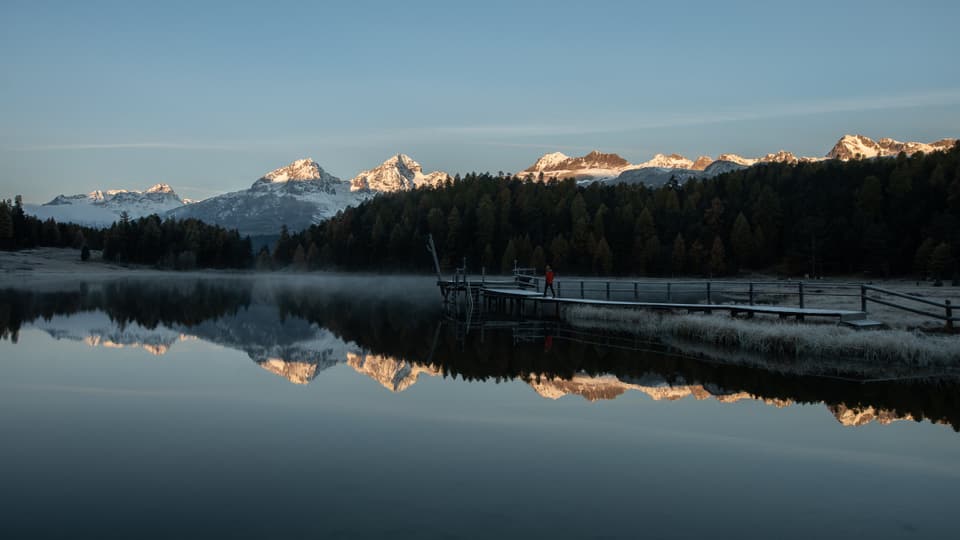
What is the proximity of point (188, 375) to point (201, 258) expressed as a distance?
157 metres

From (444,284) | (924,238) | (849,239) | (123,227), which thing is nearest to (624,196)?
(849,239)

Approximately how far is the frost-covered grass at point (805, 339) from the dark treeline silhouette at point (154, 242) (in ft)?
490

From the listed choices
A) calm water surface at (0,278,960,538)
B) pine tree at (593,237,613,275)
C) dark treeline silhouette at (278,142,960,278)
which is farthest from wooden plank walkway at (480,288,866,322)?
pine tree at (593,237,613,275)

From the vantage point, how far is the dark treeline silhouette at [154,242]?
160250mm

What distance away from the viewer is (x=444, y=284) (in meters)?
60.4

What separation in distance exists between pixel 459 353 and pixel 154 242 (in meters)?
153

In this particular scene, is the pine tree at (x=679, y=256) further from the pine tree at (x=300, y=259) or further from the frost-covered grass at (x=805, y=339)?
the pine tree at (x=300, y=259)

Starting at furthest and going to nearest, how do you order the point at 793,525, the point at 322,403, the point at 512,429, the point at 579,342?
the point at 579,342
the point at 322,403
the point at 512,429
the point at 793,525

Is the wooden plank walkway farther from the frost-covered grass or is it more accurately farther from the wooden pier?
the frost-covered grass

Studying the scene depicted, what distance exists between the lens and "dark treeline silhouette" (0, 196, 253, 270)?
526 ft

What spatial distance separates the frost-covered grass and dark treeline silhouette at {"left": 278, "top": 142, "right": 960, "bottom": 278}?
2636 inches

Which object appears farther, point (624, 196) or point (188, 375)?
point (624, 196)

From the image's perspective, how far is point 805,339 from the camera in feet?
87.7

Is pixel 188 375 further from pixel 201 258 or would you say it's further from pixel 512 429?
pixel 201 258
